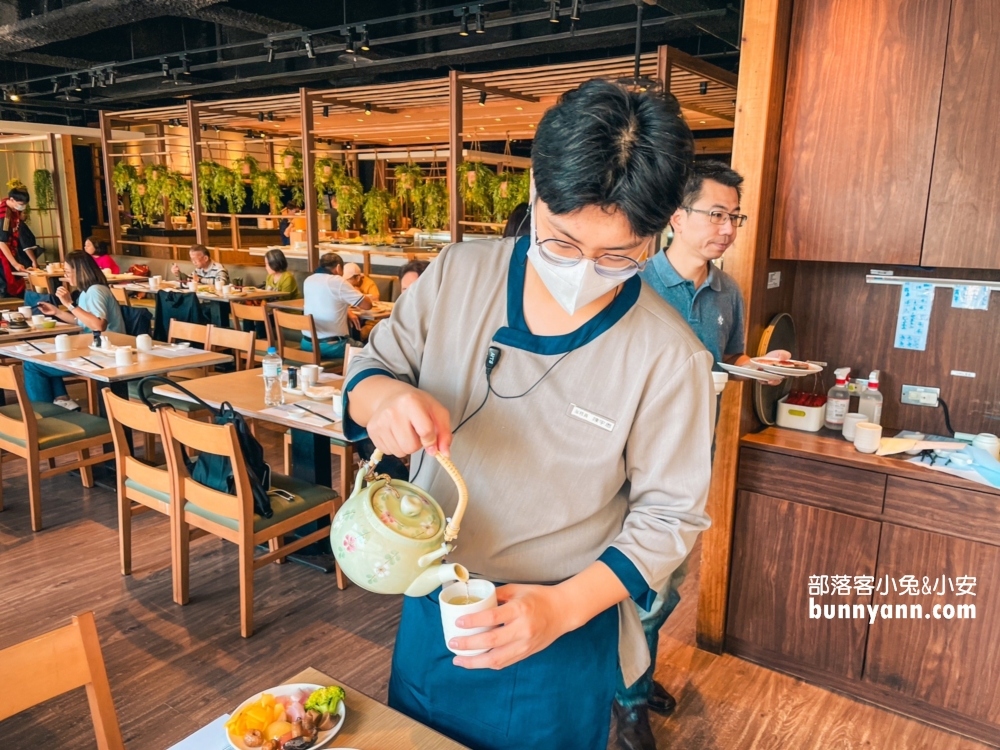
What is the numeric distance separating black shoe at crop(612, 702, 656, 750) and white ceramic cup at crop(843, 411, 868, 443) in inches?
46.5

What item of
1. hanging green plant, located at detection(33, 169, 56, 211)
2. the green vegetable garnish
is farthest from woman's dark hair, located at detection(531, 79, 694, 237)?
hanging green plant, located at detection(33, 169, 56, 211)

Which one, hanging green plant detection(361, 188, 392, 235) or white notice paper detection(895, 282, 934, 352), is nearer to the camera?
white notice paper detection(895, 282, 934, 352)

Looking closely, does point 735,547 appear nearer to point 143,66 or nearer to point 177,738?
point 177,738

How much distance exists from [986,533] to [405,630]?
191 centimetres

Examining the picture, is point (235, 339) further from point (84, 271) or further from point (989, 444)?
point (989, 444)

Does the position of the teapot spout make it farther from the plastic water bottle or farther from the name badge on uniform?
the plastic water bottle

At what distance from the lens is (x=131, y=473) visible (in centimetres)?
311

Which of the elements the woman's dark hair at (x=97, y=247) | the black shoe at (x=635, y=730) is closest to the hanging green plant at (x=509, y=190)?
the woman's dark hair at (x=97, y=247)

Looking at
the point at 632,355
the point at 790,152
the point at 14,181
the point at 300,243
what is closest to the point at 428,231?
the point at 300,243

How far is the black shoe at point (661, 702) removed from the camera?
241cm

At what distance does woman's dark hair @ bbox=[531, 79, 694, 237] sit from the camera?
2.81 ft

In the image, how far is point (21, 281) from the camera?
8453 mm

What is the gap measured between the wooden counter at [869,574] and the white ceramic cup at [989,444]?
0.22 m

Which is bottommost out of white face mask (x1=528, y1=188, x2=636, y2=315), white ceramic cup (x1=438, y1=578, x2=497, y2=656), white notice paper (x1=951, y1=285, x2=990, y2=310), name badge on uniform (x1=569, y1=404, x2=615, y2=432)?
white ceramic cup (x1=438, y1=578, x2=497, y2=656)
